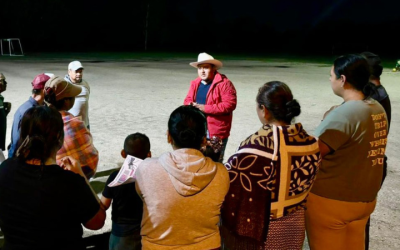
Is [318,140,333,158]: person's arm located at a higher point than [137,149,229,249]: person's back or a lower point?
higher

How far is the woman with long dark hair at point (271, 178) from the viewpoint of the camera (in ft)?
7.90

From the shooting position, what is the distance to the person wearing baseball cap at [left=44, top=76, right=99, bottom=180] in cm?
332

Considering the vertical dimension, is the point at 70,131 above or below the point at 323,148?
below

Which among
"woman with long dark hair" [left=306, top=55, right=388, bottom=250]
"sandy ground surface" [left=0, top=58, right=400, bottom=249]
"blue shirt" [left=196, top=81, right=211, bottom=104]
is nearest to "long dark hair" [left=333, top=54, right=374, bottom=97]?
"woman with long dark hair" [left=306, top=55, right=388, bottom=250]

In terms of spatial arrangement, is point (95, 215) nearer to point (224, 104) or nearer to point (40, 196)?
point (40, 196)

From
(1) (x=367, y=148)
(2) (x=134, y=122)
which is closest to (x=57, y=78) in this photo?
(1) (x=367, y=148)

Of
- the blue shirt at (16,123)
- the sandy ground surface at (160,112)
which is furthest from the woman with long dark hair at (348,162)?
the blue shirt at (16,123)

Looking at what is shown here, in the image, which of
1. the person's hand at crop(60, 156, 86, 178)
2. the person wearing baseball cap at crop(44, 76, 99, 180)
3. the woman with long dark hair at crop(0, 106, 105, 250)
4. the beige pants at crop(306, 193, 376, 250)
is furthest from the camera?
the person wearing baseball cap at crop(44, 76, 99, 180)

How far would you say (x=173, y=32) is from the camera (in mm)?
59156

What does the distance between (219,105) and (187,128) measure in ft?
10.1

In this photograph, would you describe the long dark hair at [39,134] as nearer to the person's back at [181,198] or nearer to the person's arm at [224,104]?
the person's back at [181,198]

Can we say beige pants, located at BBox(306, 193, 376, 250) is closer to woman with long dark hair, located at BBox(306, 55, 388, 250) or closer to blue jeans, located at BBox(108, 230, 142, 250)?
woman with long dark hair, located at BBox(306, 55, 388, 250)

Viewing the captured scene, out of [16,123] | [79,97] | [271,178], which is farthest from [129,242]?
[79,97]

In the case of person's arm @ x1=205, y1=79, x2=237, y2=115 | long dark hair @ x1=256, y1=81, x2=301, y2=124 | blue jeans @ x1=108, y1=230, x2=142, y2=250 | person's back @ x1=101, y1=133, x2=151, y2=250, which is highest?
long dark hair @ x1=256, y1=81, x2=301, y2=124
